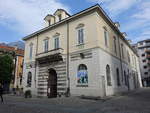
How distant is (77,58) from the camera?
1805cm

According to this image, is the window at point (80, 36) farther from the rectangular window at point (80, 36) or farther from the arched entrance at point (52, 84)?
the arched entrance at point (52, 84)

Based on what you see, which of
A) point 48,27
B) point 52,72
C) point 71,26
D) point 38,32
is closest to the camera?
point 71,26

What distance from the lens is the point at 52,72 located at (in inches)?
832

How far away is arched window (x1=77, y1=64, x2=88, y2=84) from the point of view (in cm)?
1678

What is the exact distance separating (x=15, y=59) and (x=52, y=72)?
1956 cm

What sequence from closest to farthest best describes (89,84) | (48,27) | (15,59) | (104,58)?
(89,84), (104,58), (48,27), (15,59)

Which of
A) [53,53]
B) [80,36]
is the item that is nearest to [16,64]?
[53,53]

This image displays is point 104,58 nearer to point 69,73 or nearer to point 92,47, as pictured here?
point 92,47

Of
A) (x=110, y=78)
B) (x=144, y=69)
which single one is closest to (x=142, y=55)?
(x=144, y=69)

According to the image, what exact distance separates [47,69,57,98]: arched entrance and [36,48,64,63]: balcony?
1803 millimetres

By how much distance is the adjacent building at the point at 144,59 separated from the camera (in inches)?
2492

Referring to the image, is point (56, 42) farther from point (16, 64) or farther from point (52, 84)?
point (16, 64)

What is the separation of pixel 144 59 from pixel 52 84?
191 feet

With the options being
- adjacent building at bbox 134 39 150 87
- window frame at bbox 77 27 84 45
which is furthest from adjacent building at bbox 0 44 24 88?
adjacent building at bbox 134 39 150 87
